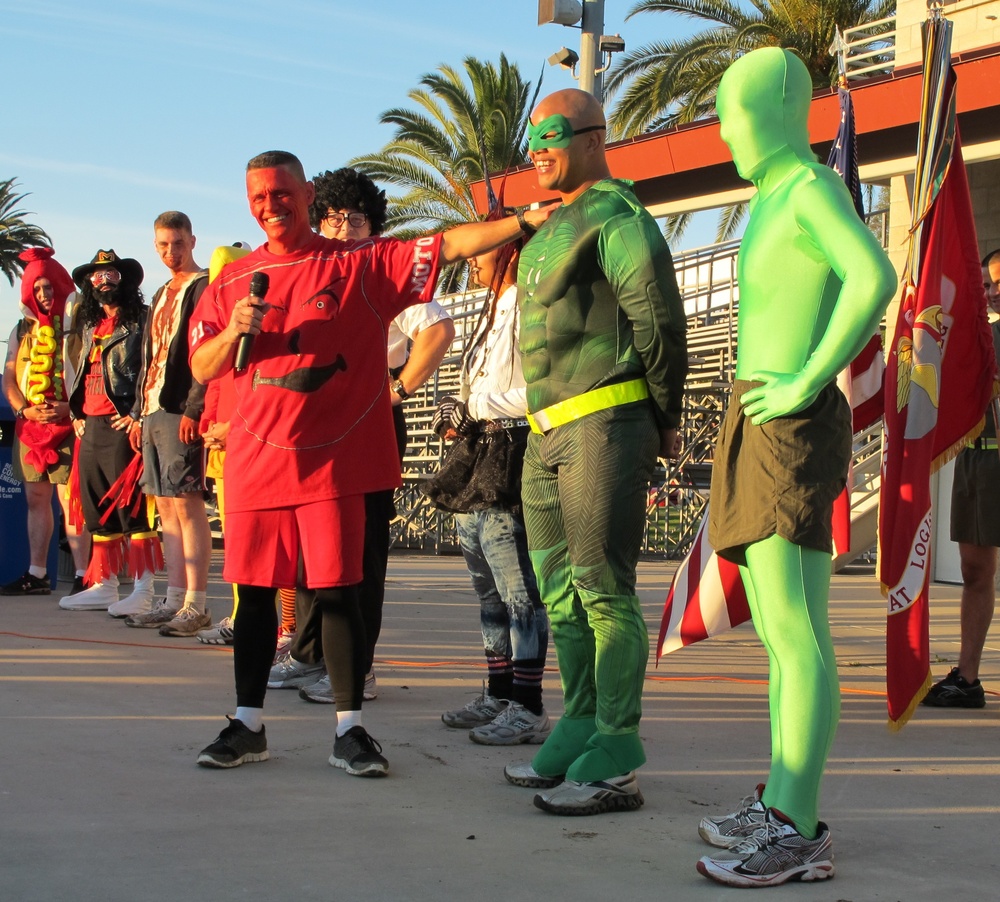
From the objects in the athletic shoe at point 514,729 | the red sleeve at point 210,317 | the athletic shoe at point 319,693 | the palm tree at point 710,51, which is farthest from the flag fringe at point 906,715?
the palm tree at point 710,51

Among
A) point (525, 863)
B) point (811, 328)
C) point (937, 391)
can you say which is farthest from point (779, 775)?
point (937, 391)

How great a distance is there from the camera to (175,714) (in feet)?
15.7

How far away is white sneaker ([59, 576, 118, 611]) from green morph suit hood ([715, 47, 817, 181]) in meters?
5.85

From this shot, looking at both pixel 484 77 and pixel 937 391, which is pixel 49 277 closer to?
pixel 937 391

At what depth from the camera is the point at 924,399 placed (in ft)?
16.2

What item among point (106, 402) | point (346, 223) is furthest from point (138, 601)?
point (346, 223)

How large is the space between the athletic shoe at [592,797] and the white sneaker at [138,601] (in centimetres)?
448

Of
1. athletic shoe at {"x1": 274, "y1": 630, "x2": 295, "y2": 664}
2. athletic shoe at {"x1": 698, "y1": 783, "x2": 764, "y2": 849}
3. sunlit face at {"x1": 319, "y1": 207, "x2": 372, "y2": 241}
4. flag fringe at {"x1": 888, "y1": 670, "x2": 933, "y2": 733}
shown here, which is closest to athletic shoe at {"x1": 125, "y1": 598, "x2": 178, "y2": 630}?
athletic shoe at {"x1": 274, "y1": 630, "x2": 295, "y2": 664}

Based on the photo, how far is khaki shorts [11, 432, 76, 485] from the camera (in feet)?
27.9

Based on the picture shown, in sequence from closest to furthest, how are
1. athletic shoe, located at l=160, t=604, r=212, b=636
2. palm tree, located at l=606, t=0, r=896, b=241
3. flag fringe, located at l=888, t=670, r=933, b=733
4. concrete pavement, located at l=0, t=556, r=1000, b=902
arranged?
1. concrete pavement, located at l=0, t=556, r=1000, b=902
2. flag fringe, located at l=888, t=670, r=933, b=733
3. athletic shoe, located at l=160, t=604, r=212, b=636
4. palm tree, located at l=606, t=0, r=896, b=241

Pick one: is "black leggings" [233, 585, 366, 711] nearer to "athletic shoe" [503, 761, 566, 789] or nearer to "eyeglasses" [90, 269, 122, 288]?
"athletic shoe" [503, 761, 566, 789]

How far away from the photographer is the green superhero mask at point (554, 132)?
384 centimetres

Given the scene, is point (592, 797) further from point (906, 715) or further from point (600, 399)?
point (906, 715)

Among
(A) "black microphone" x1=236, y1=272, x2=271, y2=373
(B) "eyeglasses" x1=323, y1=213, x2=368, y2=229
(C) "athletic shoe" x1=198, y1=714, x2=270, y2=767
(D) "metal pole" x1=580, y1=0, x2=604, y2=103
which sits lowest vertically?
(C) "athletic shoe" x1=198, y1=714, x2=270, y2=767
